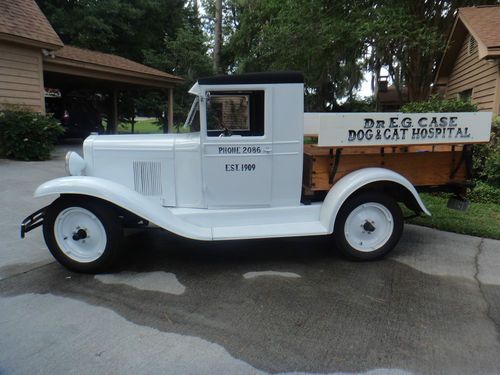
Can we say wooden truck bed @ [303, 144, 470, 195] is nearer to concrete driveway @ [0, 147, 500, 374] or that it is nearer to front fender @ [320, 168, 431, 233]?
front fender @ [320, 168, 431, 233]

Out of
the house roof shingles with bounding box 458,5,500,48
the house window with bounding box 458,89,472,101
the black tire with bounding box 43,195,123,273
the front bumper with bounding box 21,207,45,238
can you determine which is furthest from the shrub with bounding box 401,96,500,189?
the front bumper with bounding box 21,207,45,238

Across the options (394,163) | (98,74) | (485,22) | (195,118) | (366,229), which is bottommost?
(366,229)

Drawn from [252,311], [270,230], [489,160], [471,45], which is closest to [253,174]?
[270,230]

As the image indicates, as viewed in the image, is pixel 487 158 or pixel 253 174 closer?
pixel 253 174

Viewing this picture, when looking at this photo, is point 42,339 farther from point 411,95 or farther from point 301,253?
point 411,95

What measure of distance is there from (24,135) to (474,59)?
12.7 metres

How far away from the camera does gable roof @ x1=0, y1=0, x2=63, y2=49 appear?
34.1 ft

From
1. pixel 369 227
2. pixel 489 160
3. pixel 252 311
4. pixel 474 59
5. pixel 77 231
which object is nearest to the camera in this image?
pixel 252 311

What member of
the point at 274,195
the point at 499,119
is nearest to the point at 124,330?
the point at 274,195

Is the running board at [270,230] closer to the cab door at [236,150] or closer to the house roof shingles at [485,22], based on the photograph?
the cab door at [236,150]

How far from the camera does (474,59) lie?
37.7 feet

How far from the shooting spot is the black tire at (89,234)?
385 cm

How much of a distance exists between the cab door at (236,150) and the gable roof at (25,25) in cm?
895

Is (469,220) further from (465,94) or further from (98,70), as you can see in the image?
(98,70)
